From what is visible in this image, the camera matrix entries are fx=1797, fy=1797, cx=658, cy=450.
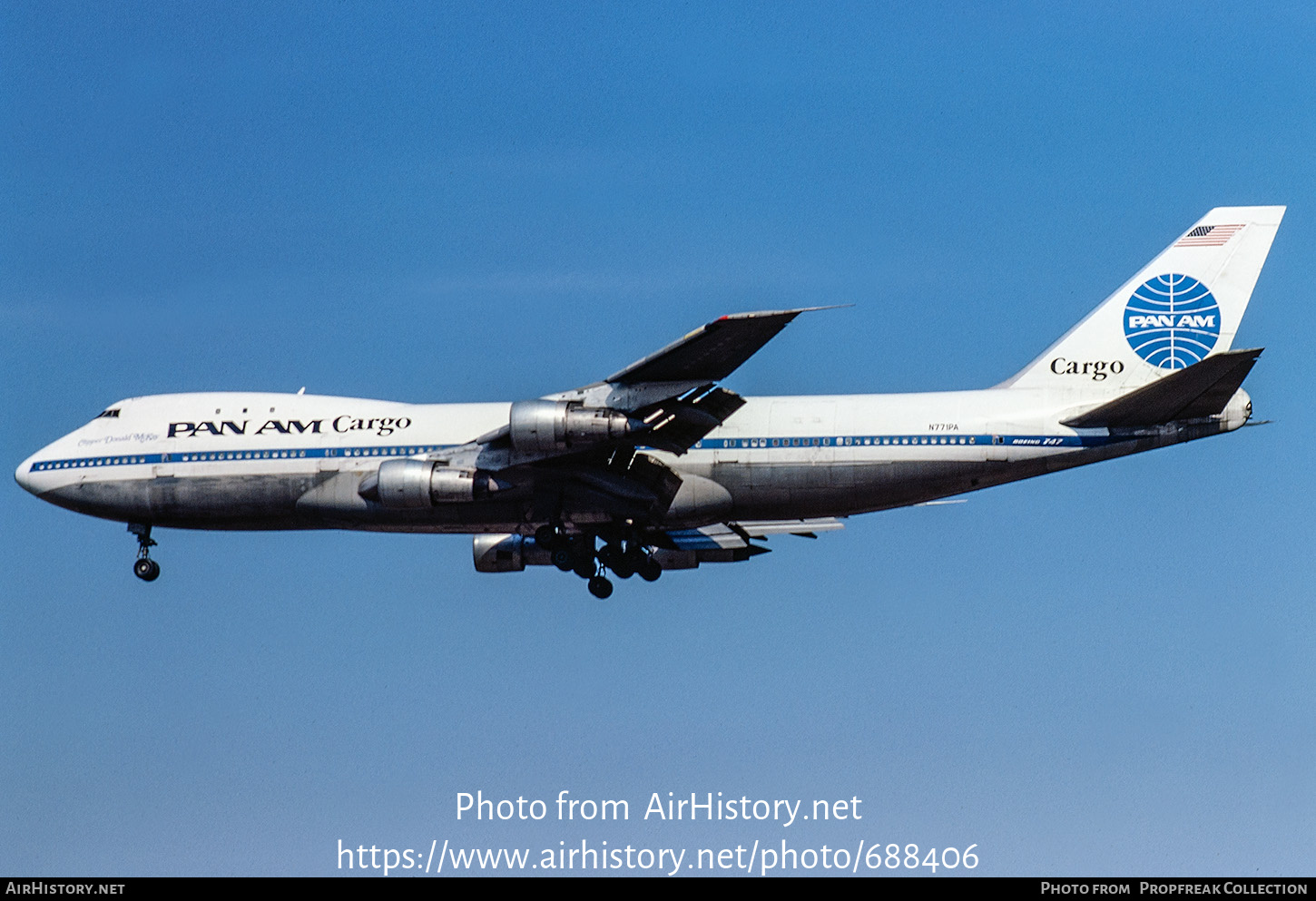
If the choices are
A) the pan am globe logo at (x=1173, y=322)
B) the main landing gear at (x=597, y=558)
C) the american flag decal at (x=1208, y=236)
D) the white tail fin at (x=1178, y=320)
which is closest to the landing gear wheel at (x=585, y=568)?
the main landing gear at (x=597, y=558)

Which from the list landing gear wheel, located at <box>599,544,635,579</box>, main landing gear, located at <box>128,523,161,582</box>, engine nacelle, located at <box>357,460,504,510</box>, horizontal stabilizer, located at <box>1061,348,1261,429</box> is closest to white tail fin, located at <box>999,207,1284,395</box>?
horizontal stabilizer, located at <box>1061,348,1261,429</box>

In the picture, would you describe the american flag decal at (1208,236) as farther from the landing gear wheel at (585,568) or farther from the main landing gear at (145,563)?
the main landing gear at (145,563)

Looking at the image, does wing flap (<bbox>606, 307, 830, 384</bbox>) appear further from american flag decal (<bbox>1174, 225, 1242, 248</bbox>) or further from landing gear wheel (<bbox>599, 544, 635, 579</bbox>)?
american flag decal (<bbox>1174, 225, 1242, 248</bbox>)

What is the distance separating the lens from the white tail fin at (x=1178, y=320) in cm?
3634

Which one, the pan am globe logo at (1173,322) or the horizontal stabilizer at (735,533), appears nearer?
the pan am globe logo at (1173,322)

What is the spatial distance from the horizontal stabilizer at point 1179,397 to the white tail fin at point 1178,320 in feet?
6.11

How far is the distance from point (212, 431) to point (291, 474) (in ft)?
7.47

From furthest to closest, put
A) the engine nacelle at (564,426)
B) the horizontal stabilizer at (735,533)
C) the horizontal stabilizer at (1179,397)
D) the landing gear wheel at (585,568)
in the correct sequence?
the horizontal stabilizer at (735,533) < the landing gear wheel at (585,568) < the engine nacelle at (564,426) < the horizontal stabilizer at (1179,397)

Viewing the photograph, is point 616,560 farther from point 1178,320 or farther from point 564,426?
point 1178,320

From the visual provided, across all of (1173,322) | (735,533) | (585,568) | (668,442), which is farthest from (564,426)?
(1173,322)

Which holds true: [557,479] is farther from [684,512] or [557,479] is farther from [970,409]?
[970,409]

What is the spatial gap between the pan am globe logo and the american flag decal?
28.4 inches

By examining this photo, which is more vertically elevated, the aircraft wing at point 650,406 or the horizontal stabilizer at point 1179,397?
the aircraft wing at point 650,406

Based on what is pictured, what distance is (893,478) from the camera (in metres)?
35.7
